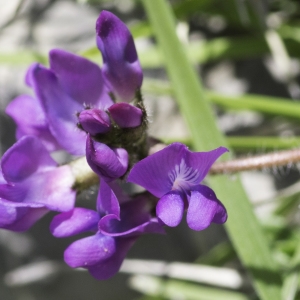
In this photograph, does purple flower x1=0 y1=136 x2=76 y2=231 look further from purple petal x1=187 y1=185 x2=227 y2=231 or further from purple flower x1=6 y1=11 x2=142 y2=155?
purple petal x1=187 y1=185 x2=227 y2=231

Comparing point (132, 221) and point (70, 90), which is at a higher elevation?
point (70, 90)

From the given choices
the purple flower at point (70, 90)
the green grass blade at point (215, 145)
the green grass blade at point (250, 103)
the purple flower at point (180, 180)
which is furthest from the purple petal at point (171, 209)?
the green grass blade at point (250, 103)

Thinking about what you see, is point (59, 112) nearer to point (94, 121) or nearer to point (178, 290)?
point (94, 121)

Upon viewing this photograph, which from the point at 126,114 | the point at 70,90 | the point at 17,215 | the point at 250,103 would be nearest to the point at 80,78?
the point at 70,90

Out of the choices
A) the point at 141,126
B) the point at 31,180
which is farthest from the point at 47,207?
the point at 141,126

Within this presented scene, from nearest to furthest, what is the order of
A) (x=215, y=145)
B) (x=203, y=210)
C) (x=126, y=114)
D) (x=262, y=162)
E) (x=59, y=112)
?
(x=203, y=210) < (x=126, y=114) < (x=59, y=112) < (x=262, y=162) < (x=215, y=145)

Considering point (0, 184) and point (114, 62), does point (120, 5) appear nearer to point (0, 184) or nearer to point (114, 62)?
point (114, 62)
